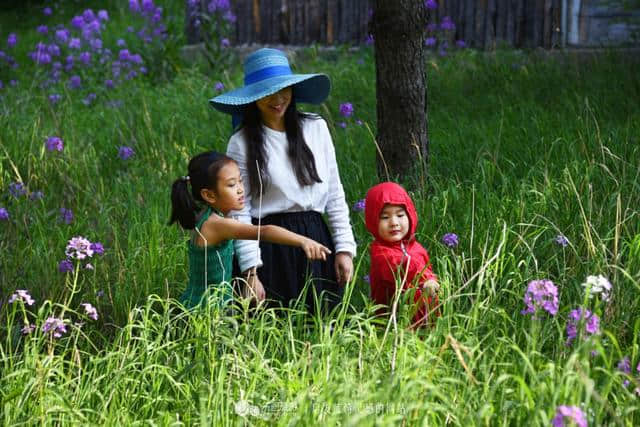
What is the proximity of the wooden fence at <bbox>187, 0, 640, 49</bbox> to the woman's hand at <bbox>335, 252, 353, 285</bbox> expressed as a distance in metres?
4.95

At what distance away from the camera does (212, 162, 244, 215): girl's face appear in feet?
11.0

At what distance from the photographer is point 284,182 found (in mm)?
3559

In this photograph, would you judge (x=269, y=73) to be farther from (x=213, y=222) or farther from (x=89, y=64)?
(x=89, y=64)

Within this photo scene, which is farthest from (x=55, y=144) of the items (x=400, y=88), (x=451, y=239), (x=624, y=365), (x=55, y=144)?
(x=624, y=365)

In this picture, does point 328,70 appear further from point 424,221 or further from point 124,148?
point 424,221

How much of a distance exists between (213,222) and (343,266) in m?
0.58

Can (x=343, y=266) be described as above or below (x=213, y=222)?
below

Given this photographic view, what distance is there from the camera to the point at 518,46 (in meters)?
9.06

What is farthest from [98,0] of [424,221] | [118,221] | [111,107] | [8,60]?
[424,221]

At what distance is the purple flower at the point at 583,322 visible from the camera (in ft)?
8.61

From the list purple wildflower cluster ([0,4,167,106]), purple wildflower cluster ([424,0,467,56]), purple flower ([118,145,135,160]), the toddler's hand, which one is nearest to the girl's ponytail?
the toddler's hand

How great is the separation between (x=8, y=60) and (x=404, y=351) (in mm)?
8591

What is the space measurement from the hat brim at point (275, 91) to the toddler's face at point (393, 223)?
0.59m

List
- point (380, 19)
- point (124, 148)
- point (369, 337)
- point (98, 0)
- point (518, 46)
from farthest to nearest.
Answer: point (98, 0) → point (518, 46) → point (124, 148) → point (380, 19) → point (369, 337)
